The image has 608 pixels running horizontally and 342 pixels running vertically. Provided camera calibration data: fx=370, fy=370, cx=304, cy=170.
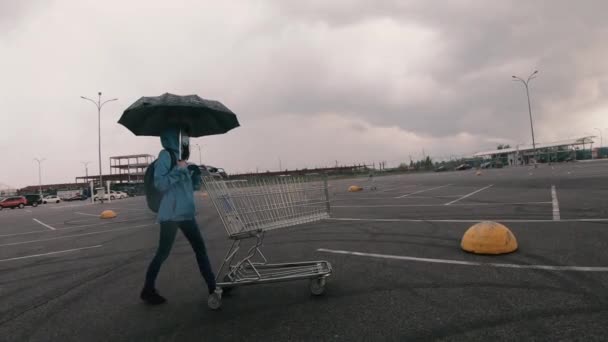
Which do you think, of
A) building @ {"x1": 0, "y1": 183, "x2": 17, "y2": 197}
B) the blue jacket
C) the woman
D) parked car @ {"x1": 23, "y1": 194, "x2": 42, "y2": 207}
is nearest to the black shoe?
the woman

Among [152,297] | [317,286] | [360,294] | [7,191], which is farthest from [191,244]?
[7,191]

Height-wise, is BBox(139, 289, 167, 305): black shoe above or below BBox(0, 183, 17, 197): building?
below

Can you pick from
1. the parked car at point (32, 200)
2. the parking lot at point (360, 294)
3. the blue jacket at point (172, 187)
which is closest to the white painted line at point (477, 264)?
the parking lot at point (360, 294)

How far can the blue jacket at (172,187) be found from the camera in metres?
3.60

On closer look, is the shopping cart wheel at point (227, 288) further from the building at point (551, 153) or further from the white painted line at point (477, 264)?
the building at point (551, 153)

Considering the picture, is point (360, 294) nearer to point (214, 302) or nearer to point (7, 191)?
point (214, 302)

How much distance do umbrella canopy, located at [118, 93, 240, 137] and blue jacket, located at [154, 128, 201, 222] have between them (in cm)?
36

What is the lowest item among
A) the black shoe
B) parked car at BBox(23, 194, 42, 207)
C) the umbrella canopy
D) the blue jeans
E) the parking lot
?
the parking lot

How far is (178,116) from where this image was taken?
4.07 metres

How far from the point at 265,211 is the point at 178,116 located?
1.42 m

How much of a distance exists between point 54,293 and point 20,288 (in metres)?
0.78

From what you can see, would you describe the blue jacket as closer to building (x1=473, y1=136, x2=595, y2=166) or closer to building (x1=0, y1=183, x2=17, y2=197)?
building (x1=473, y1=136, x2=595, y2=166)

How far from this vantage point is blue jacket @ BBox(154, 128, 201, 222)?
3.60 m

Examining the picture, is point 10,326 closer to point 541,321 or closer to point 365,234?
point 541,321
